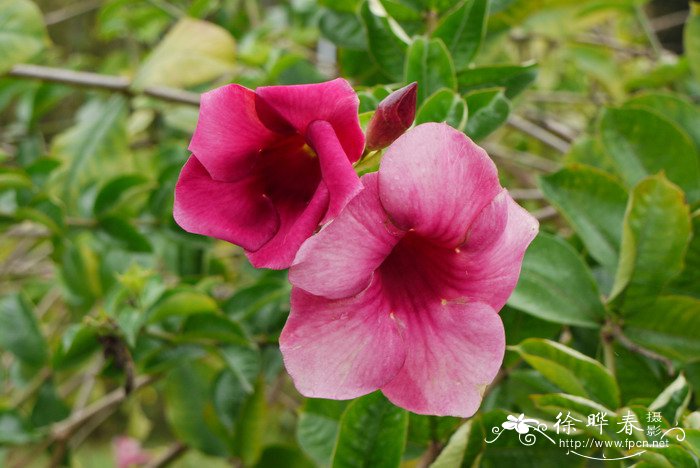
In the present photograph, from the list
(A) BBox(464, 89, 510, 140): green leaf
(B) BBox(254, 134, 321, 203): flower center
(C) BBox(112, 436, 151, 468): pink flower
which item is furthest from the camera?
(C) BBox(112, 436, 151, 468): pink flower

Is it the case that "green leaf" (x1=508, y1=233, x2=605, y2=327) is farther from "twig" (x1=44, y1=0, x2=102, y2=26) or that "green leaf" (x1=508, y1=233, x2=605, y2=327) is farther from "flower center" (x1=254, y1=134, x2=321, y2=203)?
"twig" (x1=44, y1=0, x2=102, y2=26)

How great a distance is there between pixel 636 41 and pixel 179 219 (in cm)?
190

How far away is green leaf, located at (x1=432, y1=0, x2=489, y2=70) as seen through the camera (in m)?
0.75

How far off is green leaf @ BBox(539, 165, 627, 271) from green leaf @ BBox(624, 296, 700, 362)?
0.09 metres

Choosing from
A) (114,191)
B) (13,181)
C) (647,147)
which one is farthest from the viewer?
(114,191)

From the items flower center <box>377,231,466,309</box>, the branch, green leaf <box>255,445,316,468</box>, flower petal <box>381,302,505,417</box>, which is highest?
flower center <box>377,231,466,309</box>

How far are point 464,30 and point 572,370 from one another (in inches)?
15.8

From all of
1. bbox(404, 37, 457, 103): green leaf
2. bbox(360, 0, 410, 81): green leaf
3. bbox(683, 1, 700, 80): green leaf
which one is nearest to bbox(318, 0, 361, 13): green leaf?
bbox(360, 0, 410, 81): green leaf

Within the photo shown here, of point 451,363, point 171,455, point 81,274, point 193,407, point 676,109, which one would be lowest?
point 171,455

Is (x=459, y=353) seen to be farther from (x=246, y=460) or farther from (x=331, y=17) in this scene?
(x=246, y=460)

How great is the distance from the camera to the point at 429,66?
70 cm

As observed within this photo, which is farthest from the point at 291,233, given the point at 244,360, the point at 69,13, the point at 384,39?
the point at 69,13

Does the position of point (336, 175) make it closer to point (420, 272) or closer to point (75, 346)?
point (420, 272)

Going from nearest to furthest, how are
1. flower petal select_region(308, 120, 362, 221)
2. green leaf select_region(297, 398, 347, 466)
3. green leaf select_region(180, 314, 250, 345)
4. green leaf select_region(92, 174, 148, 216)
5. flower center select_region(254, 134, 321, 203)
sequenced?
flower petal select_region(308, 120, 362, 221) < flower center select_region(254, 134, 321, 203) < green leaf select_region(297, 398, 347, 466) < green leaf select_region(180, 314, 250, 345) < green leaf select_region(92, 174, 148, 216)
